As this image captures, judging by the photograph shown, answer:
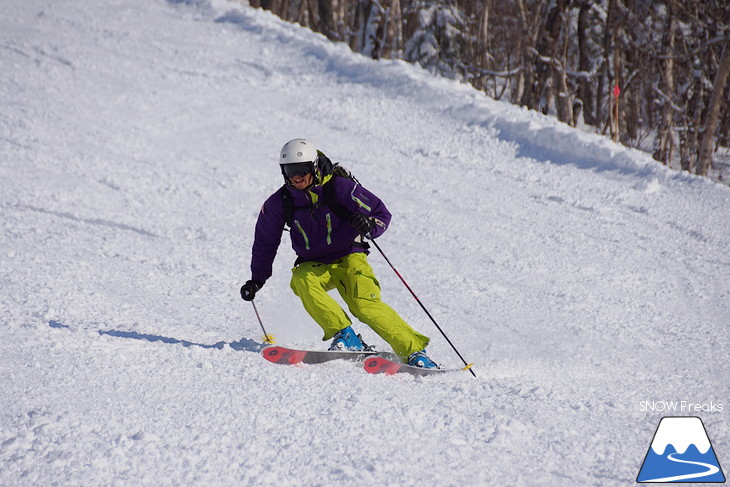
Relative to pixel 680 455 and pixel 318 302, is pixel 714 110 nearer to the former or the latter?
pixel 318 302

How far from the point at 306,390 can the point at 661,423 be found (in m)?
1.89

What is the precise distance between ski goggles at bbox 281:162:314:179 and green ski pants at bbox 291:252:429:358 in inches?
26.3

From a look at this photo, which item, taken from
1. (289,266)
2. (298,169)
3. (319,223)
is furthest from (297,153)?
(289,266)

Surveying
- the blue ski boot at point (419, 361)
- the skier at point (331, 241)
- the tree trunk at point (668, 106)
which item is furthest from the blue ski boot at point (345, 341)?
the tree trunk at point (668, 106)

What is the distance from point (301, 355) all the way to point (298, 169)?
1.19 metres

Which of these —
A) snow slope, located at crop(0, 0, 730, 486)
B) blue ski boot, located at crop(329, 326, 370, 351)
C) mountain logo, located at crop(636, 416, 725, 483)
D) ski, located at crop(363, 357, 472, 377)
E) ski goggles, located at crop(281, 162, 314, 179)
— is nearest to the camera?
mountain logo, located at crop(636, 416, 725, 483)

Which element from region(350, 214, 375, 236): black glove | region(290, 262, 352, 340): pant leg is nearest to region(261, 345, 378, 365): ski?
region(290, 262, 352, 340): pant leg

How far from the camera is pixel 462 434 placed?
10.1ft

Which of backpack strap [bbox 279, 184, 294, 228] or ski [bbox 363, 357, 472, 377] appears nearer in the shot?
ski [bbox 363, 357, 472, 377]

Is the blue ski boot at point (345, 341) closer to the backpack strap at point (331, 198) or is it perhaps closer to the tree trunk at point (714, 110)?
the backpack strap at point (331, 198)

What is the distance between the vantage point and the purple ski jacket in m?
4.24

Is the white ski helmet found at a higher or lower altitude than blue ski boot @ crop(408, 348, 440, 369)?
higher

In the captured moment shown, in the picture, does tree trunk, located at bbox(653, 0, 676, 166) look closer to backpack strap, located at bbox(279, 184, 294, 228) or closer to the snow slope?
the snow slope

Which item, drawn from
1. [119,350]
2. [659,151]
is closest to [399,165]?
[119,350]
